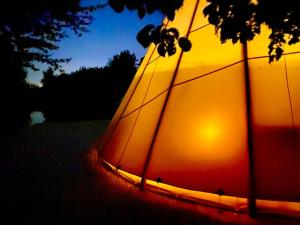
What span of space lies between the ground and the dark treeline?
8650mm

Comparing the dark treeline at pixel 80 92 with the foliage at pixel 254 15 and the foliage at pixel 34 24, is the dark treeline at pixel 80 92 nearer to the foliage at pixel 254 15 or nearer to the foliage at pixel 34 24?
the foliage at pixel 34 24

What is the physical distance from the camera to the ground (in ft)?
11.7

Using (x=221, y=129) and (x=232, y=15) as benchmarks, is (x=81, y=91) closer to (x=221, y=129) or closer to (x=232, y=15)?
(x=221, y=129)

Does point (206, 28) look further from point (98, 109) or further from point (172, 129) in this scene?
point (98, 109)

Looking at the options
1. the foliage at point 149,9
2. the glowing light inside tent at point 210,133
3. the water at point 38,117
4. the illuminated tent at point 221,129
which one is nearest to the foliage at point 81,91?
the water at point 38,117

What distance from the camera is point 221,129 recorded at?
391cm

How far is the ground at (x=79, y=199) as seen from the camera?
11.7 ft

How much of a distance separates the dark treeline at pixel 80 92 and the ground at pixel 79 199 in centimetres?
865

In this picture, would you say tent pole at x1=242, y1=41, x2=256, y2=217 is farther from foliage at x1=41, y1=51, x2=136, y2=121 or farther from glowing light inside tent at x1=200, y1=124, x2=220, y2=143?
foliage at x1=41, y1=51, x2=136, y2=121

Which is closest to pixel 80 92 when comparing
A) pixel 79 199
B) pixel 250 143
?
pixel 79 199

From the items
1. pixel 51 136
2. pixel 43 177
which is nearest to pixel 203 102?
pixel 43 177

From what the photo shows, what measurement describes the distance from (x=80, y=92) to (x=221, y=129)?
498 inches

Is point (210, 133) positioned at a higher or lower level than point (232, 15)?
lower

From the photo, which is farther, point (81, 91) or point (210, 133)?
point (81, 91)
